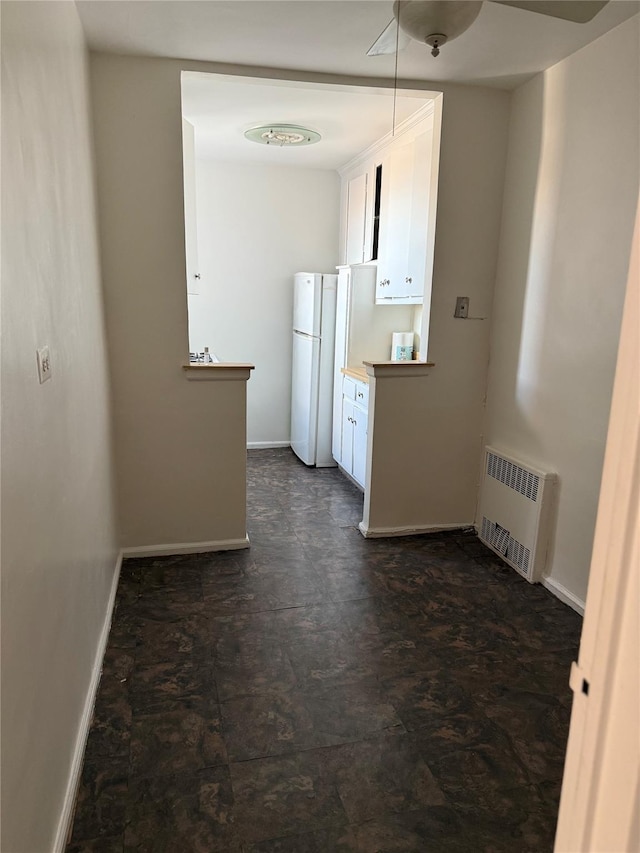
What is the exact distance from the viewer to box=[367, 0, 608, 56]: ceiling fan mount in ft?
5.81

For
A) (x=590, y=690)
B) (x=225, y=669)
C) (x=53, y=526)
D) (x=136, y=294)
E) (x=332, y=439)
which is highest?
(x=136, y=294)

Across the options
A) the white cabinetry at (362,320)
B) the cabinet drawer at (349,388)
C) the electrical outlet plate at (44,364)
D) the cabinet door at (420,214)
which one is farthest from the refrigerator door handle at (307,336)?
the electrical outlet plate at (44,364)

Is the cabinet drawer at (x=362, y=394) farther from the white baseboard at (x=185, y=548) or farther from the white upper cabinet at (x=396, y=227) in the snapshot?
the white baseboard at (x=185, y=548)

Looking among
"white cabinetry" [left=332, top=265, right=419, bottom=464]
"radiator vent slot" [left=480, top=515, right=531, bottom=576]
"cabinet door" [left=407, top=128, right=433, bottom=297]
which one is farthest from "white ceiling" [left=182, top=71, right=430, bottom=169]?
"radiator vent slot" [left=480, top=515, right=531, bottom=576]

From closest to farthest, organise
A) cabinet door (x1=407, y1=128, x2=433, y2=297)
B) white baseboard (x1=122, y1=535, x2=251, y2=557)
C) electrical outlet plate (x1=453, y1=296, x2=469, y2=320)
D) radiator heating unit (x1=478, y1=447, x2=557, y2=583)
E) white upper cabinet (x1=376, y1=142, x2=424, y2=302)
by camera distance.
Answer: radiator heating unit (x1=478, y1=447, x2=557, y2=583) < white baseboard (x1=122, y1=535, x2=251, y2=557) < electrical outlet plate (x1=453, y1=296, x2=469, y2=320) < cabinet door (x1=407, y1=128, x2=433, y2=297) < white upper cabinet (x1=376, y1=142, x2=424, y2=302)

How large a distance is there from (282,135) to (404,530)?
2.71 metres

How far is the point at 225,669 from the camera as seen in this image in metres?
2.20

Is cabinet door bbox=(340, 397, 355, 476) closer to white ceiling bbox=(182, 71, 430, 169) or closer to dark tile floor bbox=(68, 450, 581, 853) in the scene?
dark tile floor bbox=(68, 450, 581, 853)

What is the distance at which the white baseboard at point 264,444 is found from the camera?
5.32m

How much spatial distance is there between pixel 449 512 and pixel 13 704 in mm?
2751

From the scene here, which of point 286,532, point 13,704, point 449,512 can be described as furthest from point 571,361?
point 13,704

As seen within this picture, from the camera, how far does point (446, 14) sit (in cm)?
188

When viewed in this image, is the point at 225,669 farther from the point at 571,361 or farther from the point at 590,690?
the point at 571,361

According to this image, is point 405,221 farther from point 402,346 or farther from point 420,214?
point 402,346
